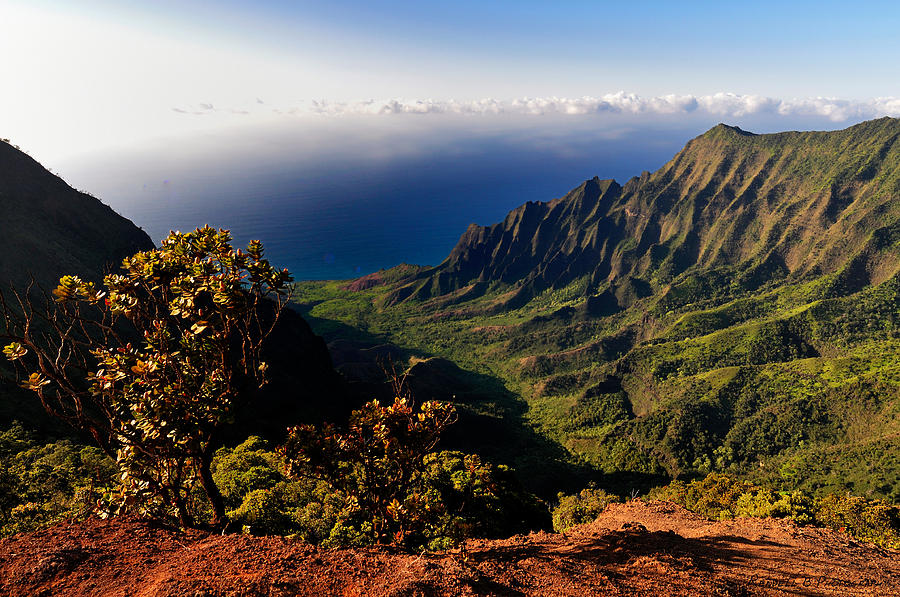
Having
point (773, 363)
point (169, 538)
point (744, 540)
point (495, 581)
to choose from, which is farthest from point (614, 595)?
point (773, 363)

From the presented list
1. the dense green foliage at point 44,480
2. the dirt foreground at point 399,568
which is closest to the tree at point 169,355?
the dirt foreground at point 399,568

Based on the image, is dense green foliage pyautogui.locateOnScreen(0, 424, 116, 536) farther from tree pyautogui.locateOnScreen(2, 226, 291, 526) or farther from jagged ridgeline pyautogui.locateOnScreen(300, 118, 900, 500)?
jagged ridgeline pyautogui.locateOnScreen(300, 118, 900, 500)

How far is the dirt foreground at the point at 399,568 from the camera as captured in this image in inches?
379

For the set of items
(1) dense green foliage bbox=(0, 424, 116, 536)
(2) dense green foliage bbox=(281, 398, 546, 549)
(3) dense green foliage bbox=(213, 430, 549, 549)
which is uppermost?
(2) dense green foliage bbox=(281, 398, 546, 549)

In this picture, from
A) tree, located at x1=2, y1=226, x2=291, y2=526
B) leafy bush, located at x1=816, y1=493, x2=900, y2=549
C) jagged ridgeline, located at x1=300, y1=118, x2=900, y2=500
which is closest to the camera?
tree, located at x1=2, y1=226, x2=291, y2=526

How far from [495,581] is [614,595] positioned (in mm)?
3631

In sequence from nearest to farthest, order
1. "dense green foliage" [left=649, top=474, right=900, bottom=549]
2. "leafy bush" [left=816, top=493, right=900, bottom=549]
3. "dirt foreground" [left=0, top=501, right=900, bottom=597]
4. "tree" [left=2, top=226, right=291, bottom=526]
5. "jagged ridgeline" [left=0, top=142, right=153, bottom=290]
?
"tree" [left=2, top=226, right=291, bottom=526] < "dirt foreground" [left=0, top=501, right=900, bottom=597] < "dense green foliage" [left=649, top=474, right=900, bottom=549] < "leafy bush" [left=816, top=493, right=900, bottom=549] < "jagged ridgeline" [left=0, top=142, right=153, bottom=290]

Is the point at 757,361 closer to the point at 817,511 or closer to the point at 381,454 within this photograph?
the point at 817,511

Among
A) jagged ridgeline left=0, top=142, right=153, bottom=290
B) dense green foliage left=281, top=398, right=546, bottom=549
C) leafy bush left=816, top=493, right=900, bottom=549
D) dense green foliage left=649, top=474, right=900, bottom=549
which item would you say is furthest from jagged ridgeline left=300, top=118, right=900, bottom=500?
jagged ridgeline left=0, top=142, right=153, bottom=290

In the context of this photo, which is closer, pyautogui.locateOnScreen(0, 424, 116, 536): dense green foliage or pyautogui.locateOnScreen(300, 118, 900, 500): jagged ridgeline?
pyautogui.locateOnScreen(0, 424, 116, 536): dense green foliage

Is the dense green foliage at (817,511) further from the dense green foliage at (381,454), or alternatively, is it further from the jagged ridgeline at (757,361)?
the jagged ridgeline at (757,361)

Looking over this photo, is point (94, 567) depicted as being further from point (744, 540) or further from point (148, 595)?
point (744, 540)

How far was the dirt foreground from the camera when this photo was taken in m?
9.62

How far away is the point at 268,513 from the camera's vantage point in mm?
Result: 18906
